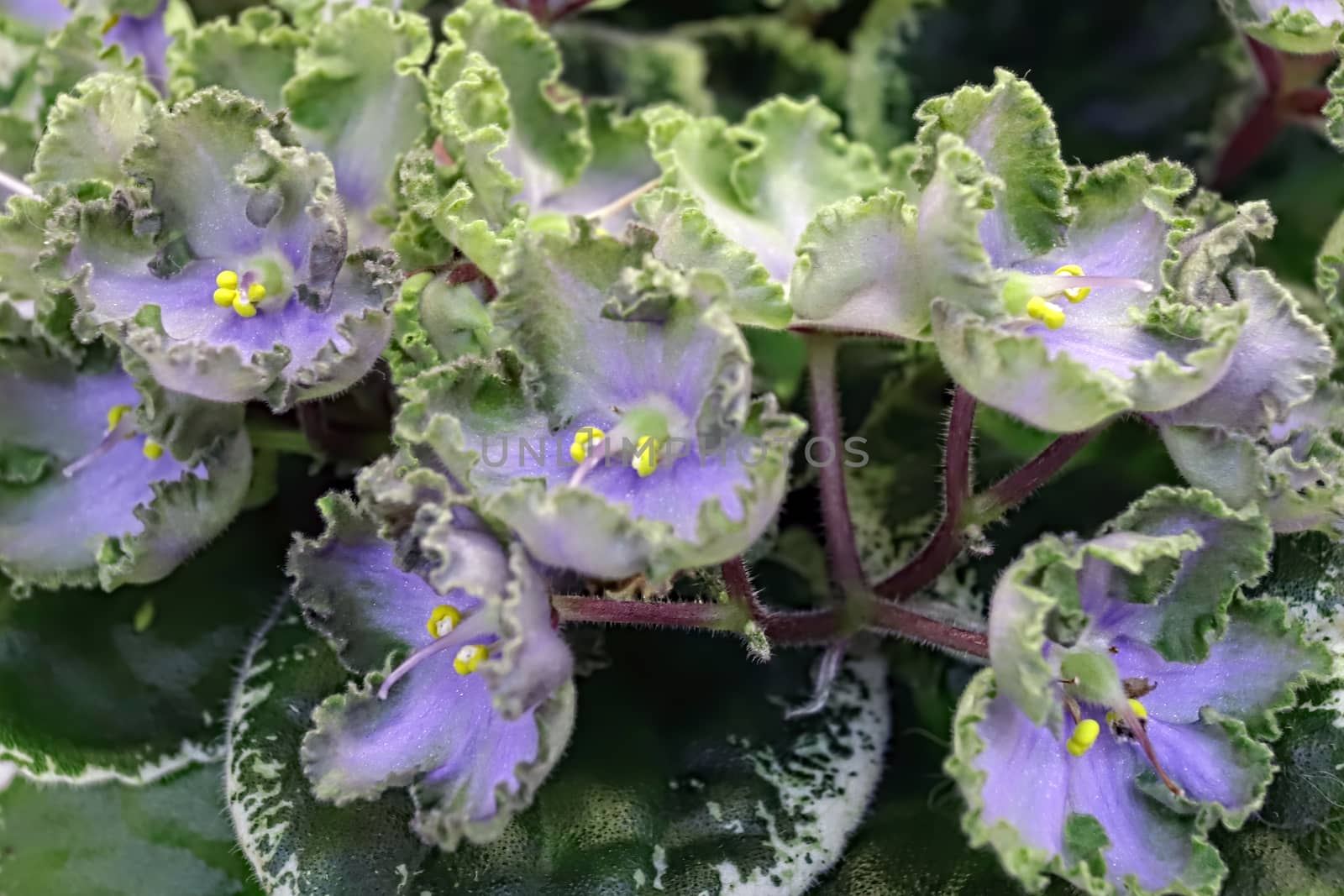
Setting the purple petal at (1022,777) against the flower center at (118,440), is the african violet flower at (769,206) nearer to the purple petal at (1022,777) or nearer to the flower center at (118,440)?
the purple petal at (1022,777)

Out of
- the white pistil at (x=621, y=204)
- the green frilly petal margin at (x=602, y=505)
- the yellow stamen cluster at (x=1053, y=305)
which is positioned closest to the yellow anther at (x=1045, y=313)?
the yellow stamen cluster at (x=1053, y=305)

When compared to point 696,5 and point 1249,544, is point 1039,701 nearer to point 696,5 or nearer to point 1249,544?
point 1249,544

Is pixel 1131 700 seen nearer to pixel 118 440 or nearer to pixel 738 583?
pixel 738 583

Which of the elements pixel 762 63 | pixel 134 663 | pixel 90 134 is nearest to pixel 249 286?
pixel 90 134

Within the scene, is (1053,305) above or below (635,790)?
above

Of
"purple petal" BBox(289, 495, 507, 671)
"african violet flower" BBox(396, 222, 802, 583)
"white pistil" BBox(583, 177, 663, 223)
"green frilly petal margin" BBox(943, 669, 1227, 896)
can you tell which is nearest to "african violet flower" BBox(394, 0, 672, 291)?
"white pistil" BBox(583, 177, 663, 223)

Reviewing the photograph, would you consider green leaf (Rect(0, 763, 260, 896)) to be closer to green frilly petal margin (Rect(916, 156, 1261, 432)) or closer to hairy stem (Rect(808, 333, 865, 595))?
hairy stem (Rect(808, 333, 865, 595))

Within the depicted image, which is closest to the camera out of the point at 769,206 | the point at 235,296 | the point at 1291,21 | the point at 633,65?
the point at 235,296

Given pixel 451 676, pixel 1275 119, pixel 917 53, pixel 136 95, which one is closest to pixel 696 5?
pixel 917 53
